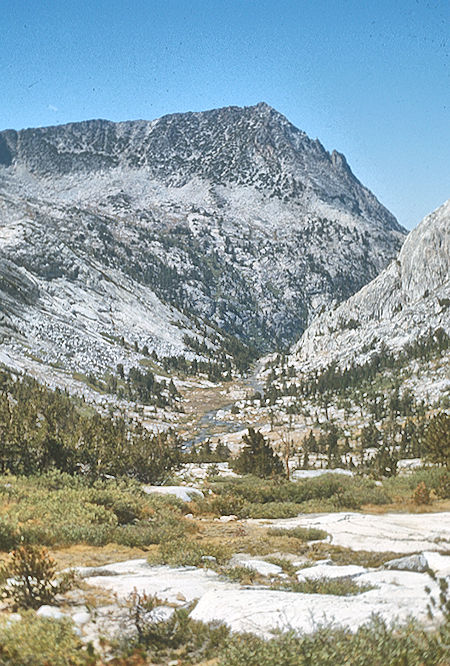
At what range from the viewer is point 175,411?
113 metres

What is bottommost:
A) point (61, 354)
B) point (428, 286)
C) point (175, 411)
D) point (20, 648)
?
point (175, 411)

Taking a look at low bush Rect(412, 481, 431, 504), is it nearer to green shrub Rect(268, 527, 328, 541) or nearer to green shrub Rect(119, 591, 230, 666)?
green shrub Rect(268, 527, 328, 541)

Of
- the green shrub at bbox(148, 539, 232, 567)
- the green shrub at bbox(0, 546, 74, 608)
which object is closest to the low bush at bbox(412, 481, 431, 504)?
the green shrub at bbox(148, 539, 232, 567)

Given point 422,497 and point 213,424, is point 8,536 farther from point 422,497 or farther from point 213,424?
point 213,424

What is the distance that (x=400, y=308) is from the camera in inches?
6038

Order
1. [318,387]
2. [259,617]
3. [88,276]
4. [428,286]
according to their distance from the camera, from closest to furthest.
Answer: [259,617]
[318,387]
[428,286]
[88,276]

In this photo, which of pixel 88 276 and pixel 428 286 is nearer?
pixel 428 286

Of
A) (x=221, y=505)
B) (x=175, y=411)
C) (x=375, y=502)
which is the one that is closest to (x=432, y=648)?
(x=221, y=505)

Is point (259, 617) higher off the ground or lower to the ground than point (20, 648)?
lower

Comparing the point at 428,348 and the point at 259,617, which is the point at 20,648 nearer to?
the point at 259,617

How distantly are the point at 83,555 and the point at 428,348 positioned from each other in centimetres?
12120

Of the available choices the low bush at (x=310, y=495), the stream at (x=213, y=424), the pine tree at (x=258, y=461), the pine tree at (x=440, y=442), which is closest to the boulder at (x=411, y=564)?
the low bush at (x=310, y=495)

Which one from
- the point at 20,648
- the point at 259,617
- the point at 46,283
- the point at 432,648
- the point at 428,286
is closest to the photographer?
the point at 432,648

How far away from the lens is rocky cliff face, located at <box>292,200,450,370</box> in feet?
443
